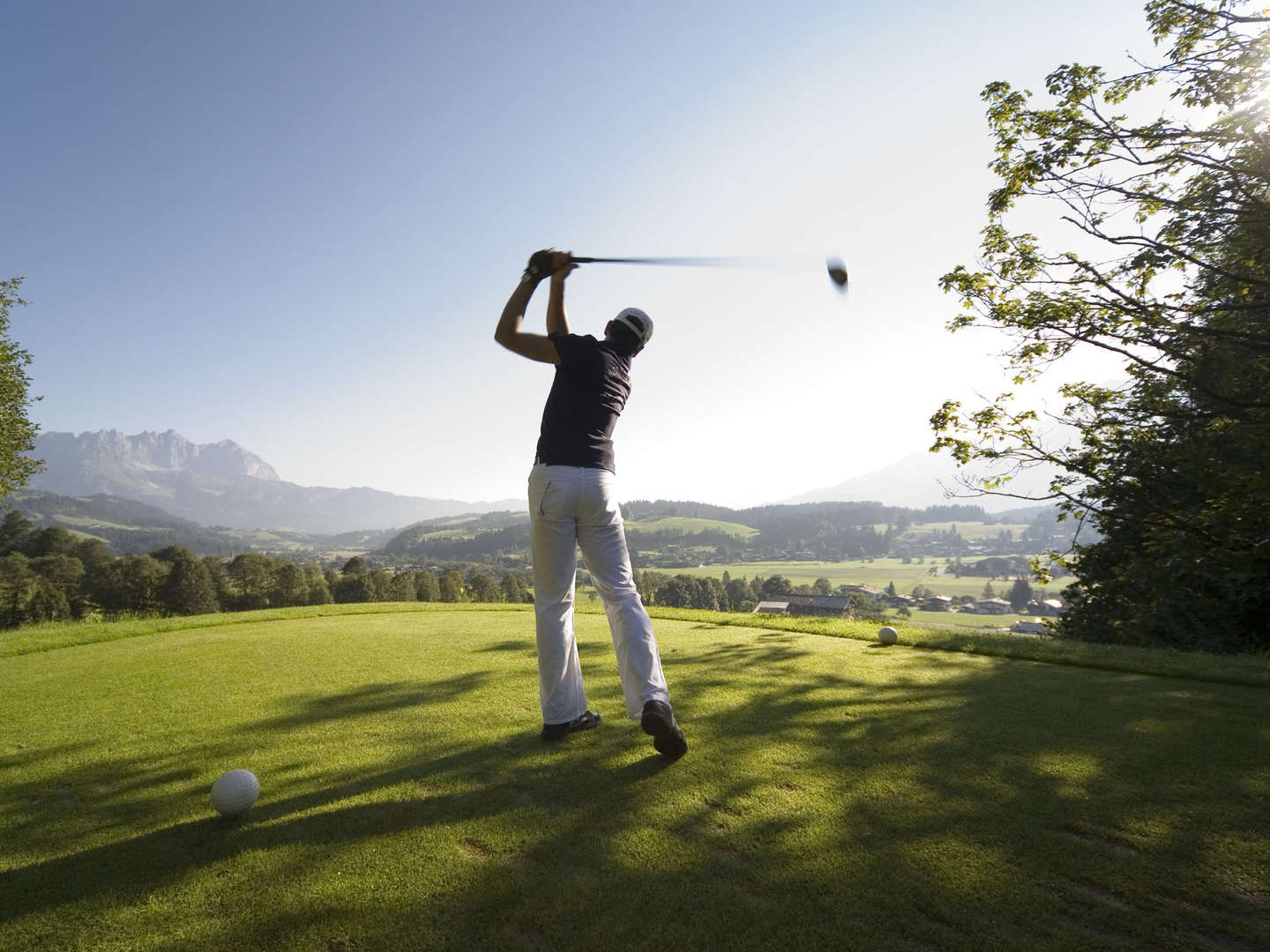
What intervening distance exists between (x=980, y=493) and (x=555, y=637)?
1104 cm

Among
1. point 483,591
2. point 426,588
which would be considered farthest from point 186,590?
point 483,591

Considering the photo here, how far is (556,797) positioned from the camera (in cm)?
298

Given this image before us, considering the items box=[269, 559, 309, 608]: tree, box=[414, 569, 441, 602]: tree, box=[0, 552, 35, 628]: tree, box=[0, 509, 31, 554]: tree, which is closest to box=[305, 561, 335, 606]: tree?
box=[269, 559, 309, 608]: tree

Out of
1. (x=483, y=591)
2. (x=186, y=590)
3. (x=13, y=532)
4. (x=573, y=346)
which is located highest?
(x=573, y=346)

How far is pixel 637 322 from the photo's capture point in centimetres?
478

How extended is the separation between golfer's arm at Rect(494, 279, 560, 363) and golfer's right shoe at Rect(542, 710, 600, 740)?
2.49 meters

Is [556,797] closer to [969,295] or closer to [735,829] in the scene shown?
[735,829]

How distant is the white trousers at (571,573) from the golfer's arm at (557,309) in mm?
1293

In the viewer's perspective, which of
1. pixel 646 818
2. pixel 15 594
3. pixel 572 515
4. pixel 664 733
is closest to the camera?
pixel 646 818

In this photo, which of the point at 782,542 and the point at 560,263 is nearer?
the point at 560,263

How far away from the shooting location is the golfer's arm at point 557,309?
4816 mm

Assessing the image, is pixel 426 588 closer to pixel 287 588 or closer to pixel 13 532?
pixel 287 588

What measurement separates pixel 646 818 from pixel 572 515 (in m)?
2.01

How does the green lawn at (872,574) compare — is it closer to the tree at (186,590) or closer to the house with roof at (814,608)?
the house with roof at (814,608)
